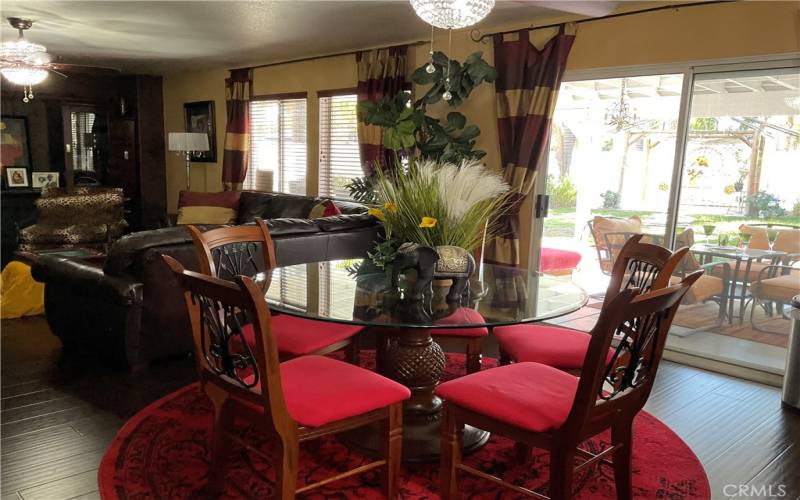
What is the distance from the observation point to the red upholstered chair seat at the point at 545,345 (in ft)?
7.88

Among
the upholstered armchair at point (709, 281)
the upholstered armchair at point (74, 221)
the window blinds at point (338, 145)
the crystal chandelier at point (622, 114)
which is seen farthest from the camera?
the upholstered armchair at point (74, 221)

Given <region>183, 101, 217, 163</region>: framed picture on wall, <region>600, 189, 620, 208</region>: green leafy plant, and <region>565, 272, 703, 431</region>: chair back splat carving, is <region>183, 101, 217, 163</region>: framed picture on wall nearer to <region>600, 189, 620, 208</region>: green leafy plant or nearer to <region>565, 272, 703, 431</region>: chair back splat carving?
<region>600, 189, 620, 208</region>: green leafy plant

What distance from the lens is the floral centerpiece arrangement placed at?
2264 mm

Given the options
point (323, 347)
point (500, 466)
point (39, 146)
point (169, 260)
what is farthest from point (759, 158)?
point (39, 146)

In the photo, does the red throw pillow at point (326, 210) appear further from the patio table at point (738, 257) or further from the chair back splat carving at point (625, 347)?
the chair back splat carving at point (625, 347)

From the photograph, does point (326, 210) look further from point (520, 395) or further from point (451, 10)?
point (520, 395)

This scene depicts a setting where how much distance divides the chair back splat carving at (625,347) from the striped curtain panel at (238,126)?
246 inches

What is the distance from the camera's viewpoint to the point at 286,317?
2.78m

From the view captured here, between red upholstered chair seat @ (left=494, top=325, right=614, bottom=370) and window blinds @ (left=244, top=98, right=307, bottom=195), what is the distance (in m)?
4.66

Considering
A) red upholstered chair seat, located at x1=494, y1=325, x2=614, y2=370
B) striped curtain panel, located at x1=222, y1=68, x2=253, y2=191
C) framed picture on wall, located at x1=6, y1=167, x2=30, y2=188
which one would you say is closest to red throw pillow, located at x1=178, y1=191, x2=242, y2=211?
striped curtain panel, located at x1=222, y1=68, x2=253, y2=191

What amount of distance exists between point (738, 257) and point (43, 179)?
8.46 meters

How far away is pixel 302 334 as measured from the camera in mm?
2557

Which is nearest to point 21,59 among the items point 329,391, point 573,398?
point 329,391

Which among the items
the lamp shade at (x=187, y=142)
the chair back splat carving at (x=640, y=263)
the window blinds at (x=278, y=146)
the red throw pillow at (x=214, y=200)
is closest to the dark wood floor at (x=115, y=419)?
the chair back splat carving at (x=640, y=263)
